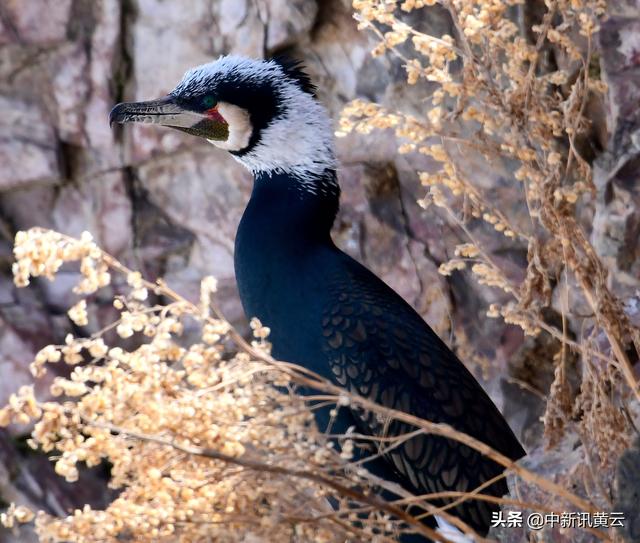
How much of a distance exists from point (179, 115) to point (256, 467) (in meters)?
0.82

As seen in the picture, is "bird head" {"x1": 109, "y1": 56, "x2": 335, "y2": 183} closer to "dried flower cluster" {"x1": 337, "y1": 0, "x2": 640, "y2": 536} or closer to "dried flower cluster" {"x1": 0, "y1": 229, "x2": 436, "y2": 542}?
"dried flower cluster" {"x1": 337, "y1": 0, "x2": 640, "y2": 536}

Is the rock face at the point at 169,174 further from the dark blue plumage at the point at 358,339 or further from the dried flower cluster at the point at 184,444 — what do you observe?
the dried flower cluster at the point at 184,444

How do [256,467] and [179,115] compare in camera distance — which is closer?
[256,467]

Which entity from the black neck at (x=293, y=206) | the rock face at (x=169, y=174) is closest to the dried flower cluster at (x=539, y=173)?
the black neck at (x=293, y=206)

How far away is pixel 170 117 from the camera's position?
1390 millimetres

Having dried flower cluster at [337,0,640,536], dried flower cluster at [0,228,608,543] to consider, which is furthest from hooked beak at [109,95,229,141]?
dried flower cluster at [0,228,608,543]

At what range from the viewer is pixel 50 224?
230 cm

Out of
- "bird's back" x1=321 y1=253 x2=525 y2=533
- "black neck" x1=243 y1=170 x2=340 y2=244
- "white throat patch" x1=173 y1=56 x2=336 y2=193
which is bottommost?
"bird's back" x1=321 y1=253 x2=525 y2=533

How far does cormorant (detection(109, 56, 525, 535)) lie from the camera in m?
1.31

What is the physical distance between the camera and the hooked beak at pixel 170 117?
4.48 feet

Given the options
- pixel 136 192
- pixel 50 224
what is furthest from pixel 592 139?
pixel 50 224

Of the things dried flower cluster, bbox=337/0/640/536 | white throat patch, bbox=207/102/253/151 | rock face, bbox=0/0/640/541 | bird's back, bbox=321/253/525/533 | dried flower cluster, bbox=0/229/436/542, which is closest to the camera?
dried flower cluster, bbox=0/229/436/542

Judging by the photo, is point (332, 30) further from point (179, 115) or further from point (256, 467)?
point (256, 467)

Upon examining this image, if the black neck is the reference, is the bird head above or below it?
above
